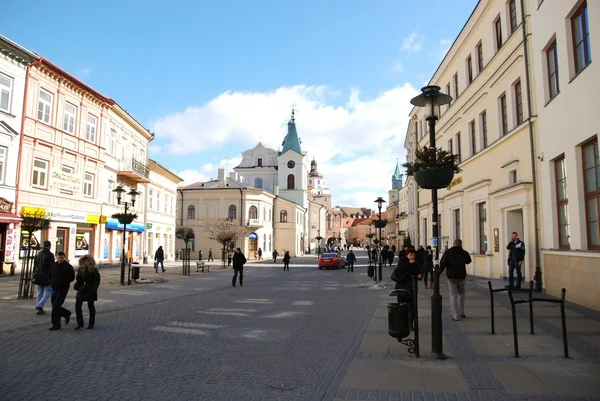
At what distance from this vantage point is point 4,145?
69.6ft

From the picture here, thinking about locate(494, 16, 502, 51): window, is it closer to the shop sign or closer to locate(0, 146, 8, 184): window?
locate(0, 146, 8, 184): window

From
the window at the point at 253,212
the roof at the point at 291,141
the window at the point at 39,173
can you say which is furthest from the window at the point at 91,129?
the roof at the point at 291,141

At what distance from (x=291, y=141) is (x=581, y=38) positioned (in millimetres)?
68613

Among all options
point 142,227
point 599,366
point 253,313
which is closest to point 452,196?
point 253,313

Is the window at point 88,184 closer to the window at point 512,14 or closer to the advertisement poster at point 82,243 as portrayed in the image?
the advertisement poster at point 82,243

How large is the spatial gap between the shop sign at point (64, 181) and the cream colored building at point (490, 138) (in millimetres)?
21251

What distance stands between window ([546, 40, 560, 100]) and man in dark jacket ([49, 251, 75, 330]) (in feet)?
45.6

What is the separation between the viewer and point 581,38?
11492mm

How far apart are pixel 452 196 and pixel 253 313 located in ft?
51.7

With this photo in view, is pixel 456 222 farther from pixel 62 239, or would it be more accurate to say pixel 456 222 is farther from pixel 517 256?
pixel 62 239

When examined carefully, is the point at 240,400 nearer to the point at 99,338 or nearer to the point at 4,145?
the point at 99,338

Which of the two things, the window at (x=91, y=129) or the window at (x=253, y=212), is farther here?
the window at (x=253, y=212)

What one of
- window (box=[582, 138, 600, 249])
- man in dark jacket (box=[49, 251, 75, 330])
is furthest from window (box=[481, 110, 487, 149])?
man in dark jacket (box=[49, 251, 75, 330])

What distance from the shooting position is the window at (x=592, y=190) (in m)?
11.0
